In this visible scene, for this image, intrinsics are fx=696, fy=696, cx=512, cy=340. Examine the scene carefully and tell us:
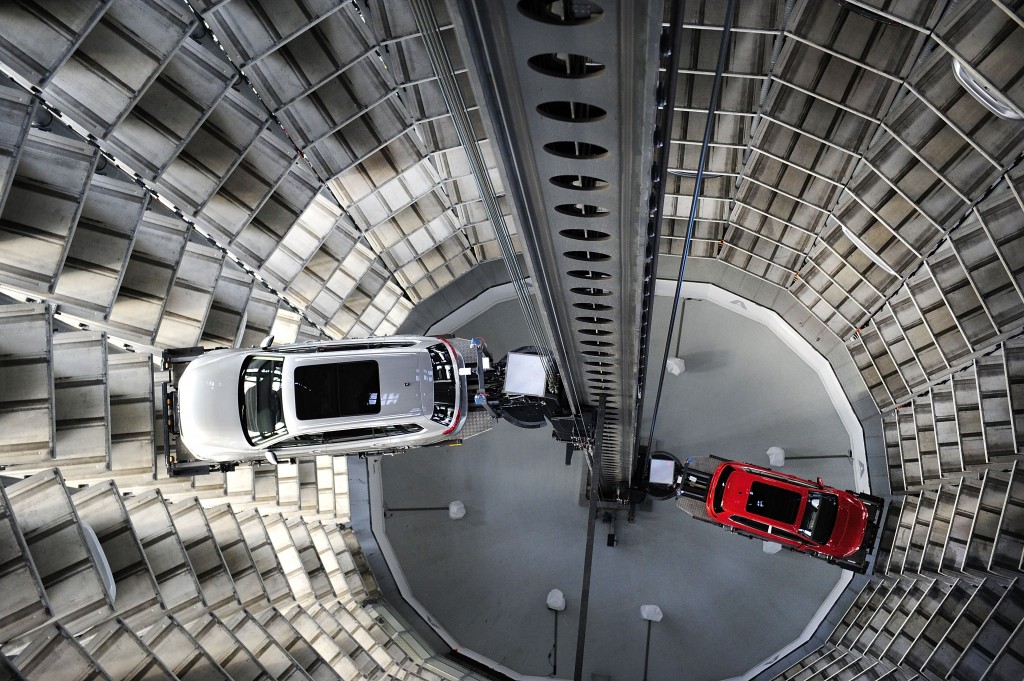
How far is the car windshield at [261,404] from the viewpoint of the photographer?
11859 millimetres

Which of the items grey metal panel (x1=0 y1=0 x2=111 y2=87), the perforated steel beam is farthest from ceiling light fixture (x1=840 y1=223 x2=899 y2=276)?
grey metal panel (x1=0 y1=0 x2=111 y2=87)

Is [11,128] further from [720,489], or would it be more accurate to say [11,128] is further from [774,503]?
[774,503]

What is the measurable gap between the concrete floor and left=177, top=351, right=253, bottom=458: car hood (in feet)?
26.5

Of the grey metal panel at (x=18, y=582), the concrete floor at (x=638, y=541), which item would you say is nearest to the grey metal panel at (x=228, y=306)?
the grey metal panel at (x=18, y=582)

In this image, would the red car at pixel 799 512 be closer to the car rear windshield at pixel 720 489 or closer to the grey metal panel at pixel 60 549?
the car rear windshield at pixel 720 489

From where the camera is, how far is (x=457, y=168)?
1450 centimetres

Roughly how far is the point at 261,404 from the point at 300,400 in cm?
71

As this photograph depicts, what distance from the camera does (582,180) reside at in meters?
6.32

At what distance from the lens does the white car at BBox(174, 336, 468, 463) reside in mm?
11797

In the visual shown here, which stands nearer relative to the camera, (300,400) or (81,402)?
(81,402)

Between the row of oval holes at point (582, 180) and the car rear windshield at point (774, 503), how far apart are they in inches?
279

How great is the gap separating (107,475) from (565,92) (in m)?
10.5

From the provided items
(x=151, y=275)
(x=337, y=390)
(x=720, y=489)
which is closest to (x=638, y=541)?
(x=720, y=489)

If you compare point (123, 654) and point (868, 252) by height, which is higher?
point (868, 252)
